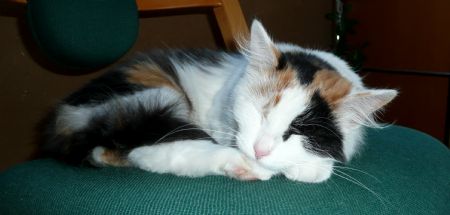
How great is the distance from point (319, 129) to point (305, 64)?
18 centimetres

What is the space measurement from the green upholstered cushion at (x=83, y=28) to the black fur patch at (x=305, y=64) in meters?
0.56

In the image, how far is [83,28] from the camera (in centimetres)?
113

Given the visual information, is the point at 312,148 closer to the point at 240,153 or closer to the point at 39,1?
the point at 240,153

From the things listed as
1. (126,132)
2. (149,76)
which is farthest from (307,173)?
(149,76)

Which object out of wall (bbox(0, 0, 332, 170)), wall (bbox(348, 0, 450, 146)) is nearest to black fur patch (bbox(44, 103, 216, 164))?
wall (bbox(0, 0, 332, 170))

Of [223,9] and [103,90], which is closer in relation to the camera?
[103,90]

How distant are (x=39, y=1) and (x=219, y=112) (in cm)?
56

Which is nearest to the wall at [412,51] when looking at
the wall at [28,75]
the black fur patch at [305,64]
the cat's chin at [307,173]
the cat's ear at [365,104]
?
the wall at [28,75]

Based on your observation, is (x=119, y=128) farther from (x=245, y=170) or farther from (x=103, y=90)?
(x=245, y=170)

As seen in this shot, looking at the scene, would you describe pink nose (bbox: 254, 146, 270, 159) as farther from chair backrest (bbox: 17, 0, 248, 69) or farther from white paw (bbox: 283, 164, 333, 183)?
chair backrest (bbox: 17, 0, 248, 69)

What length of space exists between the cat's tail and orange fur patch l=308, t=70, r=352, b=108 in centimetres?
29

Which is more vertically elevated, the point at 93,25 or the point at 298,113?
the point at 93,25

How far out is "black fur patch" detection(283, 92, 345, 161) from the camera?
30.7 inches

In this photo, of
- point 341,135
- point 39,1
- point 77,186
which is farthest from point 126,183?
point 39,1
